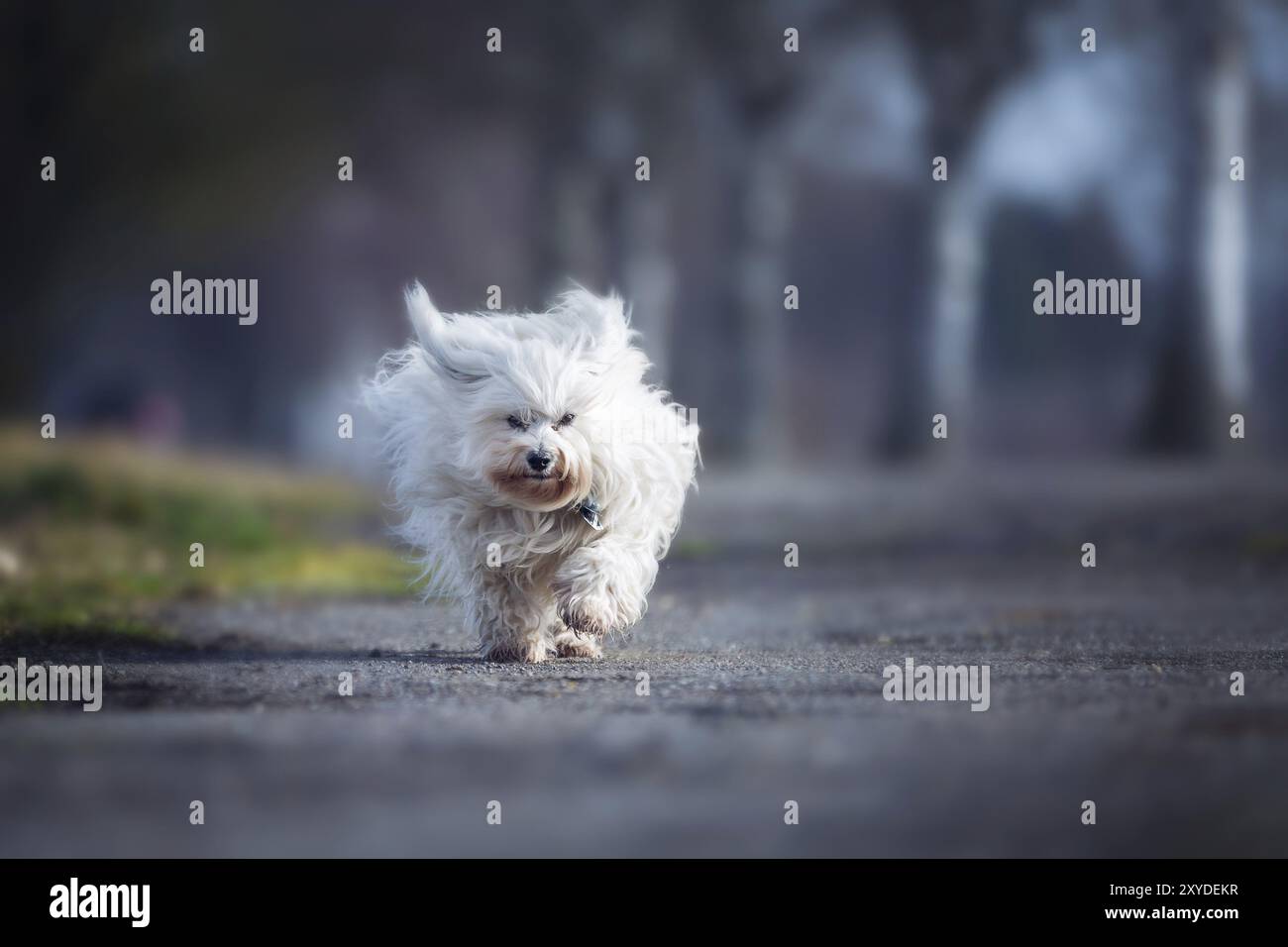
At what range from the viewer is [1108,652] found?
914 centimetres

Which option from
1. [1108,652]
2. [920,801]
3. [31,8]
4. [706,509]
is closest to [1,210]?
[31,8]

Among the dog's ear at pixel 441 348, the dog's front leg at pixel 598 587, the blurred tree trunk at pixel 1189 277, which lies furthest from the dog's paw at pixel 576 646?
the blurred tree trunk at pixel 1189 277

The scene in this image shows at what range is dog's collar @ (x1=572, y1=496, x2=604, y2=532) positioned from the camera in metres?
8.82

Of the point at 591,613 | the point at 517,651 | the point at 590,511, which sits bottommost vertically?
the point at 517,651

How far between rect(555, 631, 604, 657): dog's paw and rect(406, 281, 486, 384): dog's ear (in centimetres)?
155

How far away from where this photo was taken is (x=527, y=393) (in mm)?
8695

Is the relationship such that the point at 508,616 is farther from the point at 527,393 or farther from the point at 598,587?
the point at 527,393

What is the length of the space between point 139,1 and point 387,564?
16467 mm

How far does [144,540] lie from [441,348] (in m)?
7.73

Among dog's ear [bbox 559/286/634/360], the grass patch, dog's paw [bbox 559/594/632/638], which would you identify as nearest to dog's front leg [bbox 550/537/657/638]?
dog's paw [bbox 559/594/632/638]

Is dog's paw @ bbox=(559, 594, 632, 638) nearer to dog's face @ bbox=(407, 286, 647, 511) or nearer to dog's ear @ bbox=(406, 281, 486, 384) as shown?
dog's face @ bbox=(407, 286, 647, 511)

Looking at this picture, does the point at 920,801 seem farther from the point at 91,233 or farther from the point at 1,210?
the point at 91,233

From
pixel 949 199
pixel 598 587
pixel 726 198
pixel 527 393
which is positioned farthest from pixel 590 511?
pixel 726 198

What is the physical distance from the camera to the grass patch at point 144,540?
40.6ft
